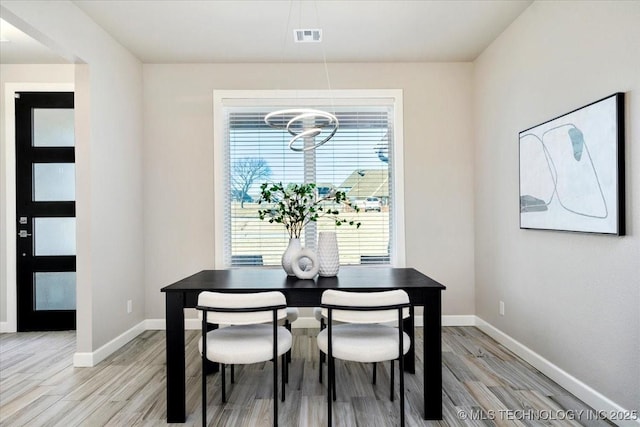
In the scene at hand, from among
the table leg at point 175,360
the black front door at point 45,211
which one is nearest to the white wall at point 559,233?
the table leg at point 175,360

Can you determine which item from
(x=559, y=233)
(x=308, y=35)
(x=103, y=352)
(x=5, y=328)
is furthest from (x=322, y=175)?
(x=5, y=328)

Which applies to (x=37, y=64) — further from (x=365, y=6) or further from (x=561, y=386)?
(x=561, y=386)

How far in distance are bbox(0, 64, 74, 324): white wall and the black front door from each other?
7cm

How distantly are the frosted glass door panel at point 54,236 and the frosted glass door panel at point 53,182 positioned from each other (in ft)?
0.77

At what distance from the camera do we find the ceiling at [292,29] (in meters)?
3.04

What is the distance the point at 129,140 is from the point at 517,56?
367cm

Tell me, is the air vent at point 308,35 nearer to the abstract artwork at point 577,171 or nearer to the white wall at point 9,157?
the abstract artwork at point 577,171

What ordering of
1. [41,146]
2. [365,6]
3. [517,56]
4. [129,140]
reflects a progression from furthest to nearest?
[41,146] < [129,140] < [517,56] < [365,6]

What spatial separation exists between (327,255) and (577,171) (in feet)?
5.59

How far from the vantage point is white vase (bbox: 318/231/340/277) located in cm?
268

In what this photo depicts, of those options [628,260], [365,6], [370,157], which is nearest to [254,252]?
[370,157]

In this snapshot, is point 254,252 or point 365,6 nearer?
point 365,6

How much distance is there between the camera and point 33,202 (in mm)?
4066

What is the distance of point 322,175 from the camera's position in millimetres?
4250
